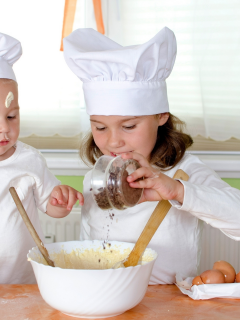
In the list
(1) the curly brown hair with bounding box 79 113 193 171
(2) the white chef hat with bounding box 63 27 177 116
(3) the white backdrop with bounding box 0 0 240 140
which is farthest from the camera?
(3) the white backdrop with bounding box 0 0 240 140

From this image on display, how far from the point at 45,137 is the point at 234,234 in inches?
44.7

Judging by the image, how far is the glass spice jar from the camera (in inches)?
27.5

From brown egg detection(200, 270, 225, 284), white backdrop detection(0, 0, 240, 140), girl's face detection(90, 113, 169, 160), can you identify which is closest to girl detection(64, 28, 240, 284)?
girl's face detection(90, 113, 169, 160)

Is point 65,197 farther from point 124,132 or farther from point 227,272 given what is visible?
point 227,272

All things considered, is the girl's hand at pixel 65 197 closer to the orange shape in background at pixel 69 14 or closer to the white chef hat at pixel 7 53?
the white chef hat at pixel 7 53

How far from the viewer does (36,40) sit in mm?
1777

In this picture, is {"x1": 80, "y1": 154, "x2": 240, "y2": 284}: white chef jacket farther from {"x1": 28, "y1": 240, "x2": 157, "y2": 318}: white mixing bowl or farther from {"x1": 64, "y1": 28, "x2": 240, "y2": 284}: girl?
{"x1": 28, "y1": 240, "x2": 157, "y2": 318}: white mixing bowl

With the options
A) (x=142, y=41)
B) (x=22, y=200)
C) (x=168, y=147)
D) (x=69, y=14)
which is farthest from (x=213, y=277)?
(x=69, y=14)

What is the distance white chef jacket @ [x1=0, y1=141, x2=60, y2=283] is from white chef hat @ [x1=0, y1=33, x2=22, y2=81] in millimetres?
212

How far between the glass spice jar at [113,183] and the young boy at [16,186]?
26cm

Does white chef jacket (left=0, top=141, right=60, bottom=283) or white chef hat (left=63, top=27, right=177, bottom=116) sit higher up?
white chef hat (left=63, top=27, right=177, bottom=116)

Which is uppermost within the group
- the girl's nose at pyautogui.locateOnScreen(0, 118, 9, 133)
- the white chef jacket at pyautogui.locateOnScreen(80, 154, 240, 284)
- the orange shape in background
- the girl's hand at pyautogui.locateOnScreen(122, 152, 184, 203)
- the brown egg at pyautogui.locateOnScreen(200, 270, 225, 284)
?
the orange shape in background

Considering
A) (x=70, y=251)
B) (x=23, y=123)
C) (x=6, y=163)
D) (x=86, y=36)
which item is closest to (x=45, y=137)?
(x=23, y=123)

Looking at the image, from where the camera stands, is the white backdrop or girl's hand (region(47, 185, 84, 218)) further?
the white backdrop
